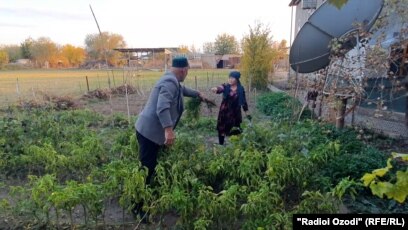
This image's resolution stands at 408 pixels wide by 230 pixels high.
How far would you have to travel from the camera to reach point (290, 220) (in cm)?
271

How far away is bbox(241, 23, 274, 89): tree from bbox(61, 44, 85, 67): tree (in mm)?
63586

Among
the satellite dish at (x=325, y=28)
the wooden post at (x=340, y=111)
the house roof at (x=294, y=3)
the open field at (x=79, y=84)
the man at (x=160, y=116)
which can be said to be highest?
the house roof at (x=294, y=3)

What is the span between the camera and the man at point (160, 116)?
132 inches

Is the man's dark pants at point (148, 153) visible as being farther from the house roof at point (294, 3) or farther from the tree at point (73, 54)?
the tree at point (73, 54)

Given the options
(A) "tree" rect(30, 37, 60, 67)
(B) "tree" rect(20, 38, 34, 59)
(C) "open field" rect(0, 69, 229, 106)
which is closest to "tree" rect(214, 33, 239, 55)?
(C) "open field" rect(0, 69, 229, 106)

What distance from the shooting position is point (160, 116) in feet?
10.9

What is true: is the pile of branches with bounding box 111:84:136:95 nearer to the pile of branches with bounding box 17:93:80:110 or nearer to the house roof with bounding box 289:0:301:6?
the pile of branches with bounding box 17:93:80:110

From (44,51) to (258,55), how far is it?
63072mm

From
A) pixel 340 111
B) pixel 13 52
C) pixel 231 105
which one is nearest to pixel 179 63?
pixel 231 105

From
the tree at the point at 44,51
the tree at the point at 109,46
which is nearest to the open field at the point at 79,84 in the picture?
the tree at the point at 109,46

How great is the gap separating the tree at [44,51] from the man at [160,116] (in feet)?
239

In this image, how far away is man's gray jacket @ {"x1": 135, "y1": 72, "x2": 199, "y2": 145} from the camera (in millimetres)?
3332

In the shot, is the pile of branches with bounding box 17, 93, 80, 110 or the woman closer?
the woman

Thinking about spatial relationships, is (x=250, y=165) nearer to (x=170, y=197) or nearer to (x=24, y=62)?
(x=170, y=197)
